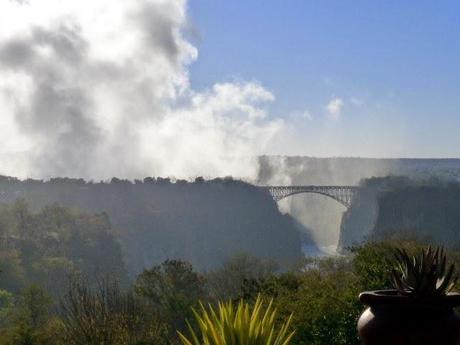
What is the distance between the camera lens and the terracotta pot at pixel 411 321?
10.5 metres

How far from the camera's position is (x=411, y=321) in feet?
34.6

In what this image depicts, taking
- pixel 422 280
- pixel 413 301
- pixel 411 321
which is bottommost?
pixel 411 321

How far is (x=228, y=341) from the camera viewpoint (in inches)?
517

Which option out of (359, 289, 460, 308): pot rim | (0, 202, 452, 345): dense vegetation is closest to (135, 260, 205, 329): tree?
(0, 202, 452, 345): dense vegetation

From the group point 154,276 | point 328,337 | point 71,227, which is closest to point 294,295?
point 328,337

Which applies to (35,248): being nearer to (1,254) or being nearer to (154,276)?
(1,254)

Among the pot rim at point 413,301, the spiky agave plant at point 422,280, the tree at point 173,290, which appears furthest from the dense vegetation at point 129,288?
the pot rim at point 413,301

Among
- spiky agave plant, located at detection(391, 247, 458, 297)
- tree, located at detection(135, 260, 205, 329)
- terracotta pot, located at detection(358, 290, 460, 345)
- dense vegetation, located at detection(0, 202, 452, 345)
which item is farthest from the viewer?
tree, located at detection(135, 260, 205, 329)

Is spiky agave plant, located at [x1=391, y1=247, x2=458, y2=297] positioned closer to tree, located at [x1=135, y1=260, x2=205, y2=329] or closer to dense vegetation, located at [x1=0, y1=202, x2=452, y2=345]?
dense vegetation, located at [x1=0, y1=202, x2=452, y2=345]

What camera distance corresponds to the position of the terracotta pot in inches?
412

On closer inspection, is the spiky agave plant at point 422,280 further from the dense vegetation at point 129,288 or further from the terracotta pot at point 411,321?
the dense vegetation at point 129,288

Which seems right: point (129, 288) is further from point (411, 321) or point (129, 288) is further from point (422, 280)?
point (411, 321)

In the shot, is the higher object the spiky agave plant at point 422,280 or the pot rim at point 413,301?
the spiky agave plant at point 422,280

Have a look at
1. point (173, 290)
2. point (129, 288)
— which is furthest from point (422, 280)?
point (129, 288)
